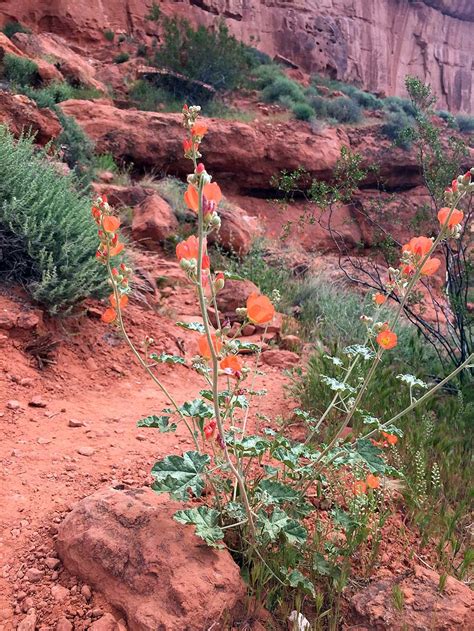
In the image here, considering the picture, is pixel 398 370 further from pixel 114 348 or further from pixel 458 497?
pixel 114 348

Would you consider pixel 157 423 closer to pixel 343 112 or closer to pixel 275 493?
pixel 275 493

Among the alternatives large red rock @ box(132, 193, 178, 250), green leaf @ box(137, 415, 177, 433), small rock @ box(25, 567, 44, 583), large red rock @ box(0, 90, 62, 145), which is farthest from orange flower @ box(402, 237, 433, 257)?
large red rock @ box(0, 90, 62, 145)

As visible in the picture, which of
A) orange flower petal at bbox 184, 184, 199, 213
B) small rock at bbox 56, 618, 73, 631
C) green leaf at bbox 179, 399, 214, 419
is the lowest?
small rock at bbox 56, 618, 73, 631

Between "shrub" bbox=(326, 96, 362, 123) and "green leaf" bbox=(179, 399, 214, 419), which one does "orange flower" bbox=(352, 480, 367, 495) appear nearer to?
"green leaf" bbox=(179, 399, 214, 419)

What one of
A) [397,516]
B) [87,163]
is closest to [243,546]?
[397,516]

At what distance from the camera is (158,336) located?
12.8 ft

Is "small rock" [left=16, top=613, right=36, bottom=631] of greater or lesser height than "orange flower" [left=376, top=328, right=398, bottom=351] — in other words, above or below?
below

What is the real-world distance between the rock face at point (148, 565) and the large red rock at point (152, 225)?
492 cm

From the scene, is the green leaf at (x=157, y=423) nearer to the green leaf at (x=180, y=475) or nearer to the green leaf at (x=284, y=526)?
the green leaf at (x=180, y=475)

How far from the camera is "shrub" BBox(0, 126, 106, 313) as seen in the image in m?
3.19

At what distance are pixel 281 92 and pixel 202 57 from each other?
9.05 ft

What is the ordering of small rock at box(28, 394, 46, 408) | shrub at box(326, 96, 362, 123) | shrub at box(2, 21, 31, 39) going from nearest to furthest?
small rock at box(28, 394, 46, 408)
shrub at box(2, 21, 31, 39)
shrub at box(326, 96, 362, 123)

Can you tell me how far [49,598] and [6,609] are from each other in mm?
105

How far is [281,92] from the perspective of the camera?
48.8ft
